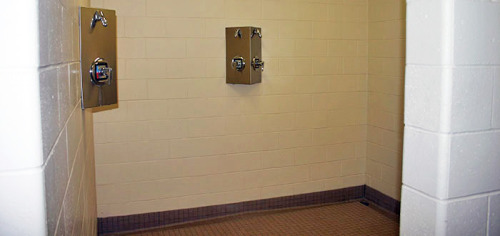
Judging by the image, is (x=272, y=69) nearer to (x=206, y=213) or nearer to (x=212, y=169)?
(x=212, y=169)

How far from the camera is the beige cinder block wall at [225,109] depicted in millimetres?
3393

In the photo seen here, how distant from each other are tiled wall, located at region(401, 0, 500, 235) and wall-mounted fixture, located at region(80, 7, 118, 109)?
1.23 m

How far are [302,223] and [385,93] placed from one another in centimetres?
136

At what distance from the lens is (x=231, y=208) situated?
12.4 ft

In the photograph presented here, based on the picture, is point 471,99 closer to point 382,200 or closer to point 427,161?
point 427,161

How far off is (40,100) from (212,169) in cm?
302

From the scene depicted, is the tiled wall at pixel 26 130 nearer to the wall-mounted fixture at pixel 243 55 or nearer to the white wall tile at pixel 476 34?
the white wall tile at pixel 476 34

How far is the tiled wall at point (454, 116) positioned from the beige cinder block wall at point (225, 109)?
97.3 inches

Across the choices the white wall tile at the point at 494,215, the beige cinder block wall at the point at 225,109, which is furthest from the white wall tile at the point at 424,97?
the beige cinder block wall at the point at 225,109

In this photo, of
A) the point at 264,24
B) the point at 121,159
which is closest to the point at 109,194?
the point at 121,159

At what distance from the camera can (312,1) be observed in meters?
3.87

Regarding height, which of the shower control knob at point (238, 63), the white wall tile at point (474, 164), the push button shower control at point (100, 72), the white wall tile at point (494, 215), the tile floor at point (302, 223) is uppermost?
the shower control knob at point (238, 63)

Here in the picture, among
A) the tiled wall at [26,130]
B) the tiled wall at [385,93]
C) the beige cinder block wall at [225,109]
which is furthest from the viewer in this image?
the tiled wall at [385,93]

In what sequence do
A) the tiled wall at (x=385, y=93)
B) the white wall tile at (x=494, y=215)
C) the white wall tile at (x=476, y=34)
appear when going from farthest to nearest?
the tiled wall at (x=385, y=93)
the white wall tile at (x=494, y=215)
the white wall tile at (x=476, y=34)
